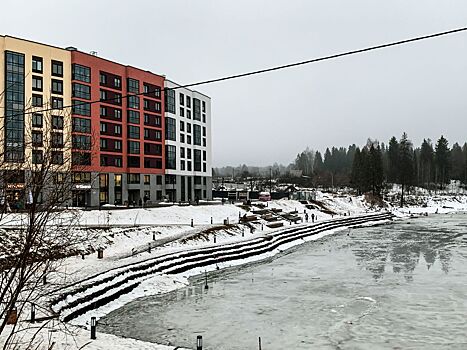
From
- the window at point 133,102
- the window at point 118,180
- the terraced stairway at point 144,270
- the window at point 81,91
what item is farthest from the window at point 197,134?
the terraced stairway at point 144,270

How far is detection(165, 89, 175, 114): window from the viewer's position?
7906cm

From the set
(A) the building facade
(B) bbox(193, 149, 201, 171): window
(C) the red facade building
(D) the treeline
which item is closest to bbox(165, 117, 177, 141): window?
(A) the building facade

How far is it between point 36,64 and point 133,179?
2184 cm

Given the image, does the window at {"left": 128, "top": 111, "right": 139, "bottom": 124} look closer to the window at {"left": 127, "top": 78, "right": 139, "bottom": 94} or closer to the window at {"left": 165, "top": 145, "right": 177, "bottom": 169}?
the window at {"left": 127, "top": 78, "right": 139, "bottom": 94}

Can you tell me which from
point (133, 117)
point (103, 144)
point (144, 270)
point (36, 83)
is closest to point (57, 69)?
point (36, 83)

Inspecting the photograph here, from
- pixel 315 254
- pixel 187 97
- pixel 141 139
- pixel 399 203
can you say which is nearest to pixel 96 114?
pixel 141 139

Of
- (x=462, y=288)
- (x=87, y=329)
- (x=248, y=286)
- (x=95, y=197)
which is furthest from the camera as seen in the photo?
(x=95, y=197)

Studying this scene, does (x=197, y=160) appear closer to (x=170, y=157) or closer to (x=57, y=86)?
(x=170, y=157)

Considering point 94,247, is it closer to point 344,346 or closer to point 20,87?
point 344,346

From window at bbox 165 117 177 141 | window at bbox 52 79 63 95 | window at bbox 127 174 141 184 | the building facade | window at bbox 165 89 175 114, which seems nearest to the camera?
the building facade

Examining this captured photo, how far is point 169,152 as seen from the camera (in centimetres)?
7969

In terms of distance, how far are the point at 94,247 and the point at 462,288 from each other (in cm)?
2313

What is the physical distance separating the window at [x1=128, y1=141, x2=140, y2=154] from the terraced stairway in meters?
33.7

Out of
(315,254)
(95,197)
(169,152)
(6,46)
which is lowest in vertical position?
(315,254)
